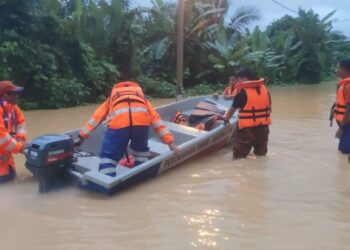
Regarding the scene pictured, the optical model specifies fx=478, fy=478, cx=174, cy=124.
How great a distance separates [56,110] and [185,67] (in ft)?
26.4

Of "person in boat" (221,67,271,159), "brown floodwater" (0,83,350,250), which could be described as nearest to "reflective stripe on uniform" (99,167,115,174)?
"brown floodwater" (0,83,350,250)

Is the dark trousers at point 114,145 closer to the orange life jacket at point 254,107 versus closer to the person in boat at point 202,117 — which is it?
the orange life jacket at point 254,107

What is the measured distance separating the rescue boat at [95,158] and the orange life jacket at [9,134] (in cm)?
23

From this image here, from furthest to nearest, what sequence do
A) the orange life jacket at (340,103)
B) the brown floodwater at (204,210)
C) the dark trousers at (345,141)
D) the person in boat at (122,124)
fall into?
1. the dark trousers at (345,141)
2. the orange life jacket at (340,103)
3. the person in boat at (122,124)
4. the brown floodwater at (204,210)

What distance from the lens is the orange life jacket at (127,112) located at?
5.22 metres

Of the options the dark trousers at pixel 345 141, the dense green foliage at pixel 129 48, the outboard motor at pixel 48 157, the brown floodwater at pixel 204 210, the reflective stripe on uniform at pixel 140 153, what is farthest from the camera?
the dense green foliage at pixel 129 48

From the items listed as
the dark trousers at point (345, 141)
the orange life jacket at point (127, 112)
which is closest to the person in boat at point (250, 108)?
the dark trousers at point (345, 141)

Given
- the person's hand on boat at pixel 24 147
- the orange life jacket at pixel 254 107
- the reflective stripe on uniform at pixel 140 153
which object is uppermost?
the orange life jacket at pixel 254 107

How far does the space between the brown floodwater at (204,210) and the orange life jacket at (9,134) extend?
0.95ft

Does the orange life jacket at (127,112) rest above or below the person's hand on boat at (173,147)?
above

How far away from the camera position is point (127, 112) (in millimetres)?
5238

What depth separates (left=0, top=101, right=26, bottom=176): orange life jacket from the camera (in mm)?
5105

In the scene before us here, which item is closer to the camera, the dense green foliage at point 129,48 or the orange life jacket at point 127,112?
the orange life jacket at point 127,112

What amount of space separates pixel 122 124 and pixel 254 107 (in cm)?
198
